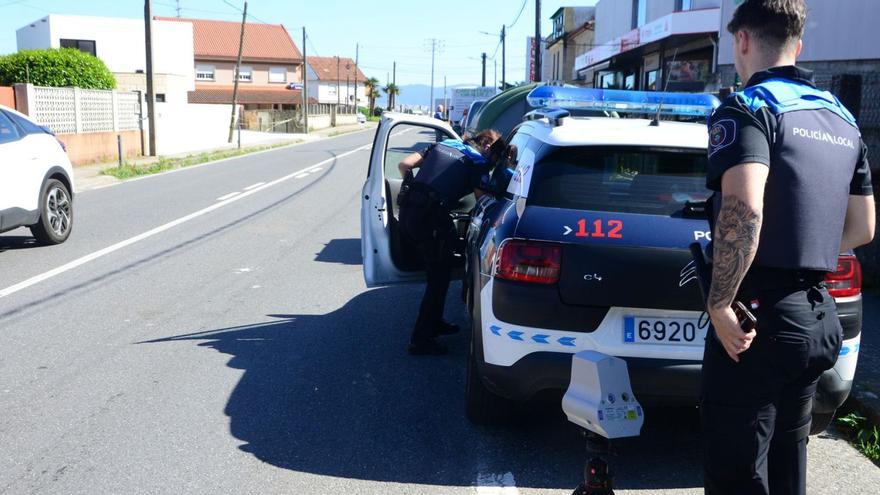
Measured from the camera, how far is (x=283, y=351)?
616 centimetres

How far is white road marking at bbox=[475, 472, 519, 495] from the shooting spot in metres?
3.93

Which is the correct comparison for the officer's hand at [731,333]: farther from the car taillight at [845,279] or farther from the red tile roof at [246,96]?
the red tile roof at [246,96]

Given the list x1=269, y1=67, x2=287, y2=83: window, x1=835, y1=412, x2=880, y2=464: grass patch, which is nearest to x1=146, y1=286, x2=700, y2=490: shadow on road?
x1=835, y1=412, x2=880, y2=464: grass patch

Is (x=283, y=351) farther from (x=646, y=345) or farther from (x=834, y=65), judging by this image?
(x=834, y=65)

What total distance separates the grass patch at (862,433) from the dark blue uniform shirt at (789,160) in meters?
2.52

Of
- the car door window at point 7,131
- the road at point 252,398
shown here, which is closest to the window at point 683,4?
the road at point 252,398

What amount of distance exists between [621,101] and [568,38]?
50935 millimetres

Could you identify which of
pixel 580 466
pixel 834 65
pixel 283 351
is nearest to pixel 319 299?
pixel 283 351

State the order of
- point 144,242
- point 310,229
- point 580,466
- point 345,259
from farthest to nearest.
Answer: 1. point 310,229
2. point 144,242
3. point 345,259
4. point 580,466

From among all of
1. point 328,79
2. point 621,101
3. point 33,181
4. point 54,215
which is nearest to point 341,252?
point 54,215

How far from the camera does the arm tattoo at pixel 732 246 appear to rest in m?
2.37

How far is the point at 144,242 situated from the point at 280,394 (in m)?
6.11

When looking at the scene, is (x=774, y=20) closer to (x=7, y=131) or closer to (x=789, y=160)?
(x=789, y=160)

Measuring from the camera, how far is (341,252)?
10.3 meters
